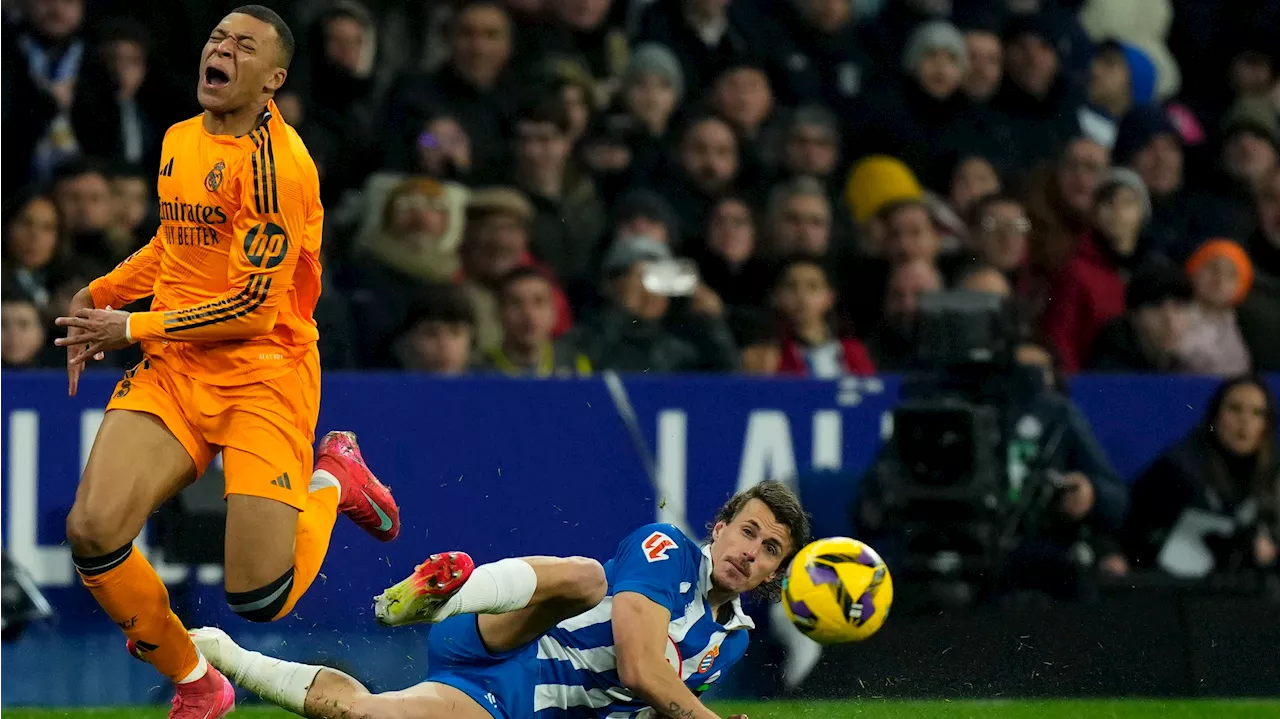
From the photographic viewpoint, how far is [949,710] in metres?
8.93

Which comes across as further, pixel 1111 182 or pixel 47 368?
pixel 1111 182

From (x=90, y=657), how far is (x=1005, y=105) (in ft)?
21.7

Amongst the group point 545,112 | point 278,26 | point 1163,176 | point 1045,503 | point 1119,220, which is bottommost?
point 1045,503

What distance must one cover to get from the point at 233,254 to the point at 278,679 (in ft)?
4.48

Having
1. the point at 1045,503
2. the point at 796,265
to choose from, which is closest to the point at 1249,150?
the point at 796,265

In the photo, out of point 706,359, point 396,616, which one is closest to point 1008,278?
point 706,359

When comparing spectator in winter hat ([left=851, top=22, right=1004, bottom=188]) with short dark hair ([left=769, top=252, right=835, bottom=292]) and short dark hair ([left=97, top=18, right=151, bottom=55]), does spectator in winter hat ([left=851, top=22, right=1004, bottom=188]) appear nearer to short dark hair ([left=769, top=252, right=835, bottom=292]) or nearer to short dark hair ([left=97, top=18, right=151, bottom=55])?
short dark hair ([left=769, top=252, right=835, bottom=292])

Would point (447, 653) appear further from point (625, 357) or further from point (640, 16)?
point (640, 16)

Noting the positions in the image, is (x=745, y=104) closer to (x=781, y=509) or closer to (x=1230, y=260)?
(x=1230, y=260)

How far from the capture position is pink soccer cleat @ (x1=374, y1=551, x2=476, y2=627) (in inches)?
248

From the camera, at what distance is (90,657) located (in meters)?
9.29

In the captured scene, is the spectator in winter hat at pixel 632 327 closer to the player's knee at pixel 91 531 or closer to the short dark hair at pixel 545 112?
the short dark hair at pixel 545 112

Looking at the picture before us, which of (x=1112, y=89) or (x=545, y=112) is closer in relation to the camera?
(x=545, y=112)

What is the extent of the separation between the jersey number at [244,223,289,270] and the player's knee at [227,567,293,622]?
1.06 meters
